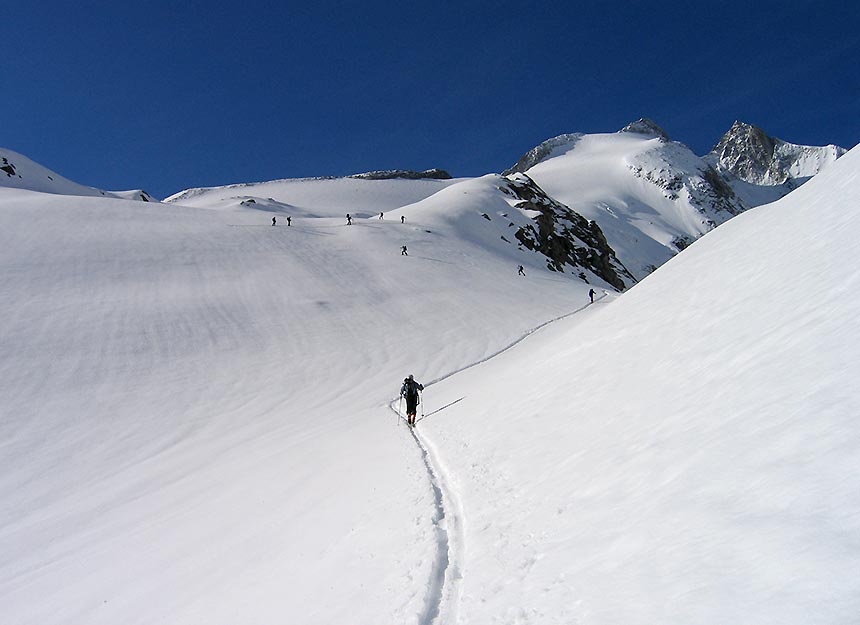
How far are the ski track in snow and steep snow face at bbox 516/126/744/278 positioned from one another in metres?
108

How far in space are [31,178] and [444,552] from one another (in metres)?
89.9

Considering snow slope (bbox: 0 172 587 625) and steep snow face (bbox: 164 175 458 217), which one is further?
steep snow face (bbox: 164 175 458 217)

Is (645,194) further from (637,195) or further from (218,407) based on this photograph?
(218,407)

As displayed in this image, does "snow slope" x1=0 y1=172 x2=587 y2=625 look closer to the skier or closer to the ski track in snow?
the ski track in snow

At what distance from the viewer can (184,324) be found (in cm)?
2403

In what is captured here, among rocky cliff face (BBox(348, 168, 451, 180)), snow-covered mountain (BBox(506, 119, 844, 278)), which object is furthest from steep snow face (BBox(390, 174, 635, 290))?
rocky cliff face (BBox(348, 168, 451, 180))

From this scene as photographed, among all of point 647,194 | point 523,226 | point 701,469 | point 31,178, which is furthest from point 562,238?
point 647,194

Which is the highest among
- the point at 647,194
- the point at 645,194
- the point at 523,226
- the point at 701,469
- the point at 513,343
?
the point at 645,194

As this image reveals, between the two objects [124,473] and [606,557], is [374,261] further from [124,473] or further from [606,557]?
[606,557]

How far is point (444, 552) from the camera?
18.1 ft

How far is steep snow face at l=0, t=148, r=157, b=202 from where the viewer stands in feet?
225

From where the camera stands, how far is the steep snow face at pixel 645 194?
124 metres

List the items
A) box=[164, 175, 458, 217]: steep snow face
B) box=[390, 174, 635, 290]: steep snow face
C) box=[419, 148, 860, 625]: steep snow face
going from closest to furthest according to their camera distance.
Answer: box=[419, 148, 860, 625]: steep snow face
box=[390, 174, 635, 290]: steep snow face
box=[164, 175, 458, 217]: steep snow face

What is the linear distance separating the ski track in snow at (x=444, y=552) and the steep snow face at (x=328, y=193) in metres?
87.9
